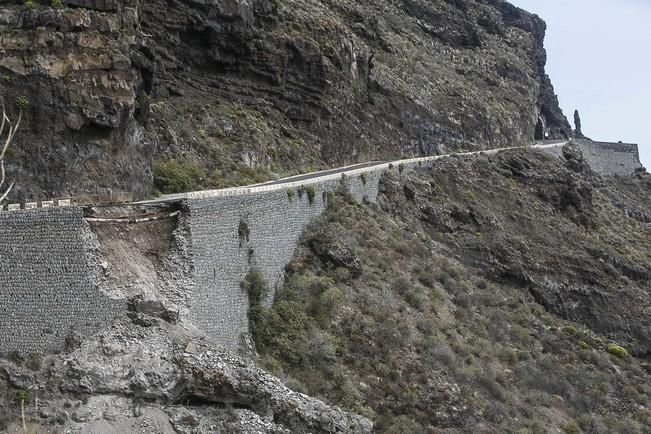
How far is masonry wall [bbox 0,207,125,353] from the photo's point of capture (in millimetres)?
18703

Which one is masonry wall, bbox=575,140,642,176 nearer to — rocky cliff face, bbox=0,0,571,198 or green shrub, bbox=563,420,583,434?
rocky cliff face, bbox=0,0,571,198

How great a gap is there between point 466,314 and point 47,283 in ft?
61.5

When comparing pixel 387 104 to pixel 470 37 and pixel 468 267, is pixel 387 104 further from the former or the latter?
pixel 470 37

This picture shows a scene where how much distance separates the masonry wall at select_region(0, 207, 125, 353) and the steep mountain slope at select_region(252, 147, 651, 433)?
239 inches

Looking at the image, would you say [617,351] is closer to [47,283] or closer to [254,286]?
[254,286]

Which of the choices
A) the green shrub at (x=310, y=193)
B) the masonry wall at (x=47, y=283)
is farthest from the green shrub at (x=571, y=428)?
the masonry wall at (x=47, y=283)

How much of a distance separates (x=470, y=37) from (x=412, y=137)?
98.5ft

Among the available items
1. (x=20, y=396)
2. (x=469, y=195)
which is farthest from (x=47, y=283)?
(x=469, y=195)

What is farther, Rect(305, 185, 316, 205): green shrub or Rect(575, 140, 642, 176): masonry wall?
Rect(575, 140, 642, 176): masonry wall

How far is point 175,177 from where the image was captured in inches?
1262

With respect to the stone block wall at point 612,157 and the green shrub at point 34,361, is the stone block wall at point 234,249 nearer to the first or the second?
the green shrub at point 34,361

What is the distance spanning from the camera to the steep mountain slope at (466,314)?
25734 mm

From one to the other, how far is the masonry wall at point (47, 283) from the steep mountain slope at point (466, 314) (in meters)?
6.06

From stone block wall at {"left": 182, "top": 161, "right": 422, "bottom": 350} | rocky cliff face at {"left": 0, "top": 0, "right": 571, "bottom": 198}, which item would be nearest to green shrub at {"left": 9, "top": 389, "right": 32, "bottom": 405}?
stone block wall at {"left": 182, "top": 161, "right": 422, "bottom": 350}
